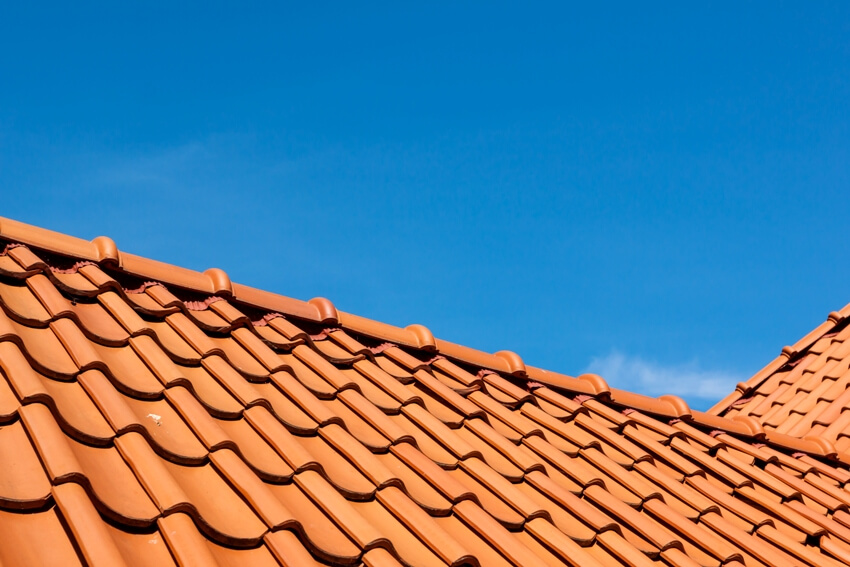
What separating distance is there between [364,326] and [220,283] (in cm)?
92

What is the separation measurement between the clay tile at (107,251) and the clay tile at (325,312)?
117cm

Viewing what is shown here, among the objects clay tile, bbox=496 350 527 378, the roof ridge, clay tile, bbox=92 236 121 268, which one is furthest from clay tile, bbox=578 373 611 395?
clay tile, bbox=92 236 121 268

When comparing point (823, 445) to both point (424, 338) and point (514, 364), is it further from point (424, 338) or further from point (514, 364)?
point (424, 338)

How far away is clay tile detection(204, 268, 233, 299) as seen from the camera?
15.3ft

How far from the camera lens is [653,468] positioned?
15.2 feet

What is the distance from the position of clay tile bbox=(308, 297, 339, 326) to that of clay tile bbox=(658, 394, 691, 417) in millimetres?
2528

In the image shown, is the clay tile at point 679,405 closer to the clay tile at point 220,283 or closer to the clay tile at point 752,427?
the clay tile at point 752,427

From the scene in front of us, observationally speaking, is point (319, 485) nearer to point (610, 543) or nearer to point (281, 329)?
point (610, 543)

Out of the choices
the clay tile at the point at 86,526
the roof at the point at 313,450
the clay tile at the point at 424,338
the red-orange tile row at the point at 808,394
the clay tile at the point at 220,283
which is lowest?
the clay tile at the point at 86,526

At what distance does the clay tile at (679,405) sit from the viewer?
585cm

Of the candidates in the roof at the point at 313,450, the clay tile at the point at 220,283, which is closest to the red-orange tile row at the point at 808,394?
the roof at the point at 313,450

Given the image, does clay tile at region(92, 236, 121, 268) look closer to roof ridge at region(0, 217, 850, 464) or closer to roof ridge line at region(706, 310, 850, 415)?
roof ridge at region(0, 217, 850, 464)

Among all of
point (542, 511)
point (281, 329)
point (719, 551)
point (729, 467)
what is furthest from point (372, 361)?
point (729, 467)

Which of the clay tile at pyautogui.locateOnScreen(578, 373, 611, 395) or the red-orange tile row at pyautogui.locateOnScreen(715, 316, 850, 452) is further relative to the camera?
the red-orange tile row at pyautogui.locateOnScreen(715, 316, 850, 452)
